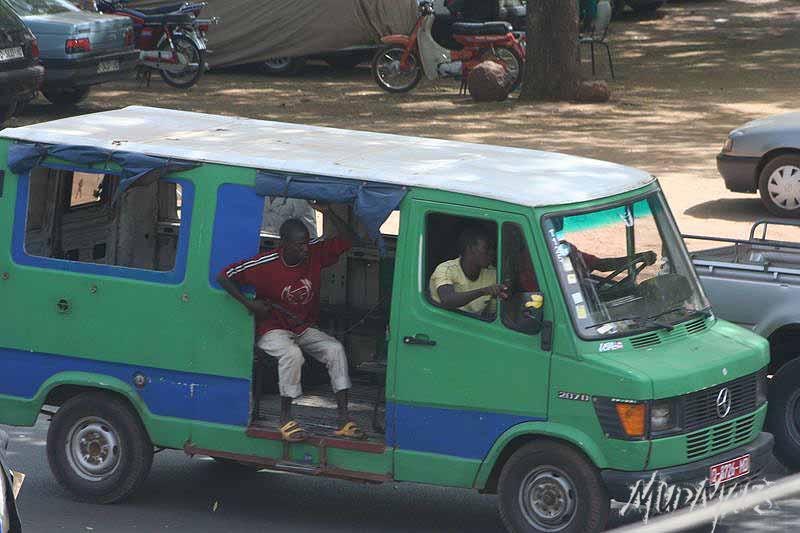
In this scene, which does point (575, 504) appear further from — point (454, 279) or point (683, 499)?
point (454, 279)

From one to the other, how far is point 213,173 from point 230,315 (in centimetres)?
75

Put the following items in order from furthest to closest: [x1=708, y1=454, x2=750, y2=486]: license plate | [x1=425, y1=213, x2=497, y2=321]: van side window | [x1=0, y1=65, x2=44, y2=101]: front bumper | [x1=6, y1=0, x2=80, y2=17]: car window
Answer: [x1=6, y1=0, x2=80, y2=17]: car window, [x1=0, y1=65, x2=44, y2=101]: front bumper, [x1=425, y1=213, x2=497, y2=321]: van side window, [x1=708, y1=454, x2=750, y2=486]: license plate

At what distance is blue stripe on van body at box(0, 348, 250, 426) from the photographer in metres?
7.66

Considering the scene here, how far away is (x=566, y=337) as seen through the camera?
22.6 feet

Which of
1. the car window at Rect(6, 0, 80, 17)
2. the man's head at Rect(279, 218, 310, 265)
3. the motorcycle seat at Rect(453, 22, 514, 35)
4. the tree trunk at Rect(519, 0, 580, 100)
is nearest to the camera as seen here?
the man's head at Rect(279, 218, 310, 265)

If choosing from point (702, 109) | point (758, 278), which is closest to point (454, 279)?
point (758, 278)

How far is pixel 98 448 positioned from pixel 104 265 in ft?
3.33

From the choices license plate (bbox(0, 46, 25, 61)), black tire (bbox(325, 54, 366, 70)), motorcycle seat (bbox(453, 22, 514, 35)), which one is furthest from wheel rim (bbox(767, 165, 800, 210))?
black tire (bbox(325, 54, 366, 70))

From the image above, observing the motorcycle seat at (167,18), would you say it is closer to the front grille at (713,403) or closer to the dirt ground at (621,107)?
the dirt ground at (621,107)

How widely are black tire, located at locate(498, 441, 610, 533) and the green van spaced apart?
10mm

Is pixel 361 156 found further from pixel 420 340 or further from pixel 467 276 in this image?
pixel 420 340

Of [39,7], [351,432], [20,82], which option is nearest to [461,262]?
[351,432]

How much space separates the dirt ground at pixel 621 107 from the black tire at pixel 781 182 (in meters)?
0.30

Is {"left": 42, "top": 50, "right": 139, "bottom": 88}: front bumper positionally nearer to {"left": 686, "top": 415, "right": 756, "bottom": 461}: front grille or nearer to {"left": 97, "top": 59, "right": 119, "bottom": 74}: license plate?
{"left": 97, "top": 59, "right": 119, "bottom": 74}: license plate
